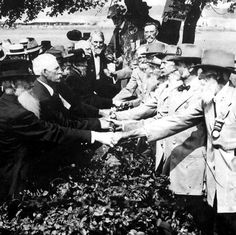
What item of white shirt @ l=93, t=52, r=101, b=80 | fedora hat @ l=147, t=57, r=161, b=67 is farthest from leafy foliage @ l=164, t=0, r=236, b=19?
fedora hat @ l=147, t=57, r=161, b=67

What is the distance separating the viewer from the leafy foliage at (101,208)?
11.7 ft

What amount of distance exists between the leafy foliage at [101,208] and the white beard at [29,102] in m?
1.06

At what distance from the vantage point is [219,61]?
4.46 meters

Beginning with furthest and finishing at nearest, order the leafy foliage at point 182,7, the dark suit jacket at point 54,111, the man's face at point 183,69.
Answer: the leafy foliage at point 182,7 → the man's face at point 183,69 → the dark suit jacket at point 54,111

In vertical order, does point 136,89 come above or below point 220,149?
below

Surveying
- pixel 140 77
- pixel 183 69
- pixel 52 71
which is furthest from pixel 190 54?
pixel 140 77

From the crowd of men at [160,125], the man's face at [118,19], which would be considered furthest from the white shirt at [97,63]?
the man's face at [118,19]

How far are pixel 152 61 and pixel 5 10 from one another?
8.46m

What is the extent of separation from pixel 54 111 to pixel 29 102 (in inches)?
32.6

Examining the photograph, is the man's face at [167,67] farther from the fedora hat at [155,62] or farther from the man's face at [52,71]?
the man's face at [52,71]

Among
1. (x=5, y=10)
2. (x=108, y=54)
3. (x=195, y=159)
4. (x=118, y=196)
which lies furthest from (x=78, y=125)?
(x=5, y=10)

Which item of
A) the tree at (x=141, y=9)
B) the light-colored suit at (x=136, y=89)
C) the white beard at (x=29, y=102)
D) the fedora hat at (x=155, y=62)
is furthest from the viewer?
the tree at (x=141, y=9)

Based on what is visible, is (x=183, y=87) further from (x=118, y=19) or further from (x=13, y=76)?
(x=118, y=19)

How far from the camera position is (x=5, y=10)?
45.0ft
